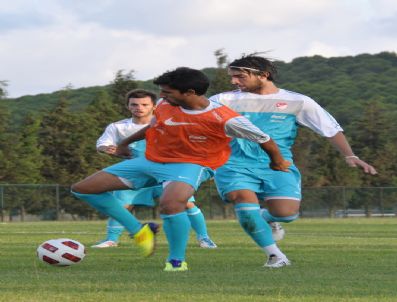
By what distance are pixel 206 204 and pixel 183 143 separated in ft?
109

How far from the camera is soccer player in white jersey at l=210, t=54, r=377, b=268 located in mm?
9141

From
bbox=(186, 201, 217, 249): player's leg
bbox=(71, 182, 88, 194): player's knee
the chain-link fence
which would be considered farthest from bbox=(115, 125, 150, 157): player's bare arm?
the chain-link fence

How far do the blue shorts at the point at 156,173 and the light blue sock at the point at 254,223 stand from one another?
1.43ft

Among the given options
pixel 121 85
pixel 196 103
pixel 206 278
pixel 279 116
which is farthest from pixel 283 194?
pixel 121 85

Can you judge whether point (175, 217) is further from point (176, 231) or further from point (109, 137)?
point (109, 137)

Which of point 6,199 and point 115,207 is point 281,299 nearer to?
point 115,207

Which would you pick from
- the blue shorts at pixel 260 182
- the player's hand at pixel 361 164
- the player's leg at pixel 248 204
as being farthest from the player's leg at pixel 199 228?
the player's hand at pixel 361 164

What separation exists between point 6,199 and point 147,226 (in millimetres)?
28408

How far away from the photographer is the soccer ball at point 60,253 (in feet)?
28.1

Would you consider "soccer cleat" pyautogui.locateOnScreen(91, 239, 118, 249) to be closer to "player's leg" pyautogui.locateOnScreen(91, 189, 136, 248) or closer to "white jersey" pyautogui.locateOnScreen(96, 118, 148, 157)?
"player's leg" pyautogui.locateOnScreen(91, 189, 136, 248)

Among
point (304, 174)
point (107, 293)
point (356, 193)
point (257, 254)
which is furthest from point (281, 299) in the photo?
point (304, 174)

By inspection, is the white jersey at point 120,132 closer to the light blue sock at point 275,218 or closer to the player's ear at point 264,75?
the light blue sock at point 275,218

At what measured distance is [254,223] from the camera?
8836mm

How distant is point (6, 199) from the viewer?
119ft
